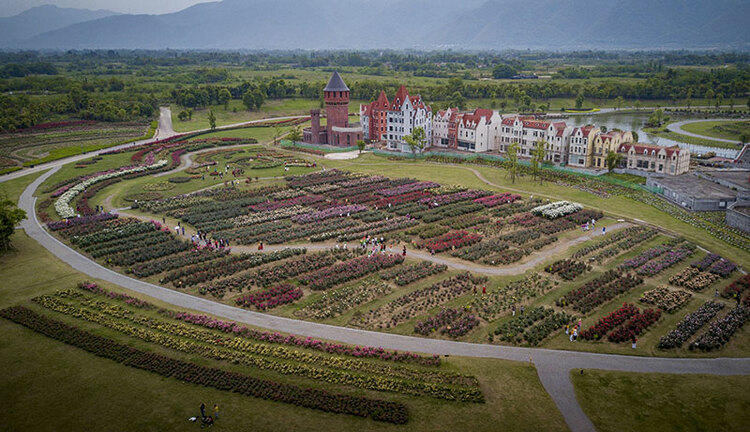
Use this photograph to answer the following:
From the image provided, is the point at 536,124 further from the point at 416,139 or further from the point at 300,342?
the point at 300,342

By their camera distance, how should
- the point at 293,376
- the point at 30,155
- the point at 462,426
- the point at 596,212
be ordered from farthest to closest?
the point at 30,155
the point at 596,212
the point at 293,376
the point at 462,426

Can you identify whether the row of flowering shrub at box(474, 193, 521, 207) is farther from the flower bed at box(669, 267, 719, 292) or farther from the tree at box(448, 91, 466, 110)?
the tree at box(448, 91, 466, 110)

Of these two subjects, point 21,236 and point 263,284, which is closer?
point 263,284

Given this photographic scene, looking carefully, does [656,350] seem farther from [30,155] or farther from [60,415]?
[30,155]

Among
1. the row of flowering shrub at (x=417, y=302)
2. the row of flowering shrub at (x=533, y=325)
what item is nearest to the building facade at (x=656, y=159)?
the row of flowering shrub at (x=417, y=302)

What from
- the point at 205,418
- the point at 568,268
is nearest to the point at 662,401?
the point at 568,268

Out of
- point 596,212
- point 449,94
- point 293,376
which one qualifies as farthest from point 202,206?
point 449,94
